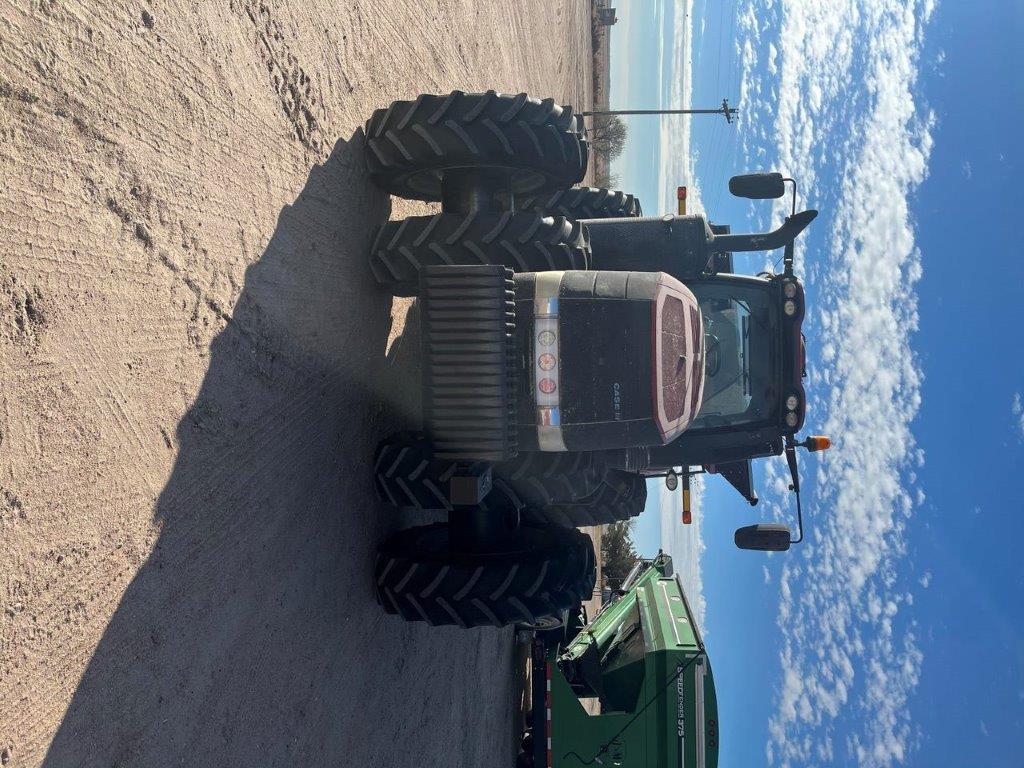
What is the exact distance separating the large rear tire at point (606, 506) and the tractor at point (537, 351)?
11 cm

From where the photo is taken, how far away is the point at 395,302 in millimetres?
5309

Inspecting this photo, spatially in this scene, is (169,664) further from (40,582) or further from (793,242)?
(793,242)

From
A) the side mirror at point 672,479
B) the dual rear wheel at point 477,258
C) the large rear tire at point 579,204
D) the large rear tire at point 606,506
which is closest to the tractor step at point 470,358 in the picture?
the dual rear wheel at point 477,258

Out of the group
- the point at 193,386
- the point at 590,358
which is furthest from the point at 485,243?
the point at 193,386

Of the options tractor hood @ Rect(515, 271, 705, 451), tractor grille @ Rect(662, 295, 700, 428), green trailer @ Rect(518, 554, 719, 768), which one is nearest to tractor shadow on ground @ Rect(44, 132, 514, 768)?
tractor hood @ Rect(515, 271, 705, 451)

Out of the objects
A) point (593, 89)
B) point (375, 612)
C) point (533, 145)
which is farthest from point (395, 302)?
point (593, 89)

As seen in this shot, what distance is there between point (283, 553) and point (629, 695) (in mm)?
5330

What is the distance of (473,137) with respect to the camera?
4230 millimetres

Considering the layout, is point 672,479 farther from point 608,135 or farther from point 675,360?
point 608,135

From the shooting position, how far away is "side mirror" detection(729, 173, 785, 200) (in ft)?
16.9

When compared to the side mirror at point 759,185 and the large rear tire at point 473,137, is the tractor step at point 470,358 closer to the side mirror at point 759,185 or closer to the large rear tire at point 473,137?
the large rear tire at point 473,137

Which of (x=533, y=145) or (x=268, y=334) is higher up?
(x=533, y=145)

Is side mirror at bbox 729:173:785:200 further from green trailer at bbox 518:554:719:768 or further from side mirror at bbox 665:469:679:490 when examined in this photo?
green trailer at bbox 518:554:719:768

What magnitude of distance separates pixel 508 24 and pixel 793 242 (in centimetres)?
635
